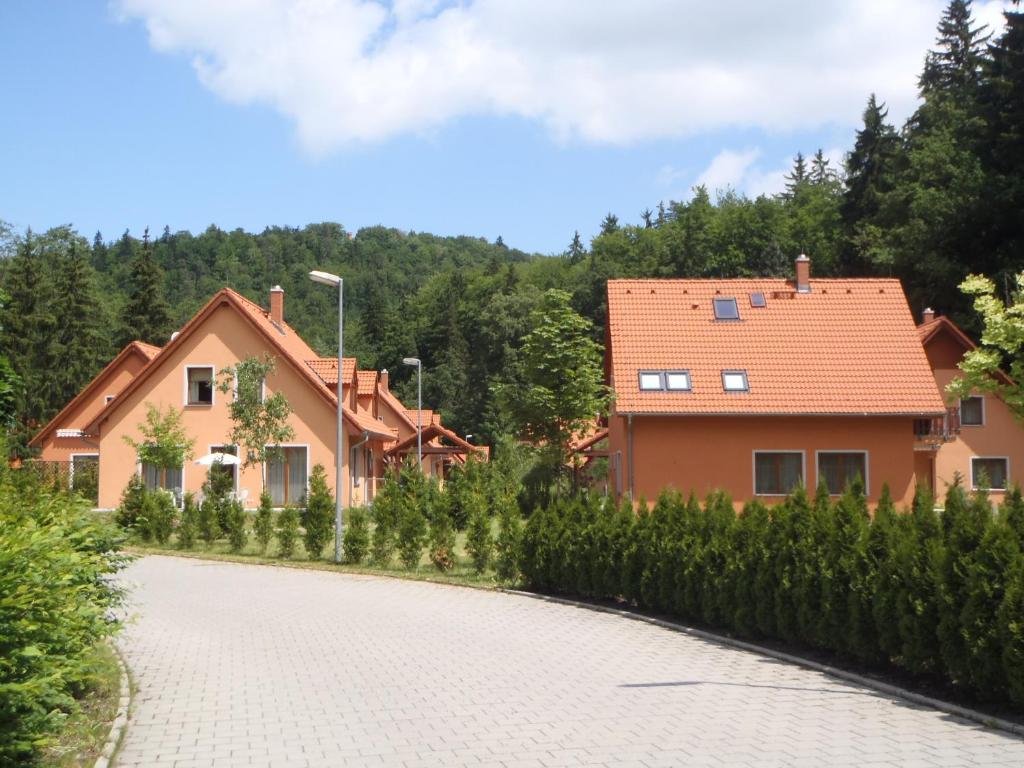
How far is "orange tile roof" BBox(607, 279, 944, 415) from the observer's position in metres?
29.7

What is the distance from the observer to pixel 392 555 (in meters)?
24.0

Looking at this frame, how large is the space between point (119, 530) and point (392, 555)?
13.5 metres

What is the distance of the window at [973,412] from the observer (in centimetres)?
4050

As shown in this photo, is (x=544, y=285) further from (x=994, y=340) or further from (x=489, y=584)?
(x=489, y=584)

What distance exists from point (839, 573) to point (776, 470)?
1910 centimetres

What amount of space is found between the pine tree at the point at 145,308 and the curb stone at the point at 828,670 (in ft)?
176

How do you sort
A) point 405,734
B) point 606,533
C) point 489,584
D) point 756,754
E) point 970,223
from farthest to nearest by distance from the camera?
point 970,223, point 489,584, point 606,533, point 405,734, point 756,754

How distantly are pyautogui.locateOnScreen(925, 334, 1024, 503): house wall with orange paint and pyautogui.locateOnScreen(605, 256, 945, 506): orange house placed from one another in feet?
28.2

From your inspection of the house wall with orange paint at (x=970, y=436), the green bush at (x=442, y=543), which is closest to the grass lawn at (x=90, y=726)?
the green bush at (x=442, y=543)

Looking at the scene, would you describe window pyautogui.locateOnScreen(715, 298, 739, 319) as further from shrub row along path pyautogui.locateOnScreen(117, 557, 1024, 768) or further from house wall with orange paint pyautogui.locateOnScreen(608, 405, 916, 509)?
shrub row along path pyautogui.locateOnScreen(117, 557, 1024, 768)

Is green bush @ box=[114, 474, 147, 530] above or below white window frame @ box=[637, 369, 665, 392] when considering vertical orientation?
below

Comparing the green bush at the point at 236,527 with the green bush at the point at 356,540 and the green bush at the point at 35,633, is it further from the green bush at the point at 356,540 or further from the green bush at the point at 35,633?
the green bush at the point at 35,633

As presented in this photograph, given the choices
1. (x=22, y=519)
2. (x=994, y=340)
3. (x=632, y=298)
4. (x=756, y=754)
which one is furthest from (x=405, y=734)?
(x=632, y=298)

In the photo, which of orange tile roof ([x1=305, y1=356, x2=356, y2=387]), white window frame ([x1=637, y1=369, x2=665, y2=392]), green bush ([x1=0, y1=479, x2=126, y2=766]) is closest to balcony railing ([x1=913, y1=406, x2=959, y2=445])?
white window frame ([x1=637, y1=369, x2=665, y2=392])
